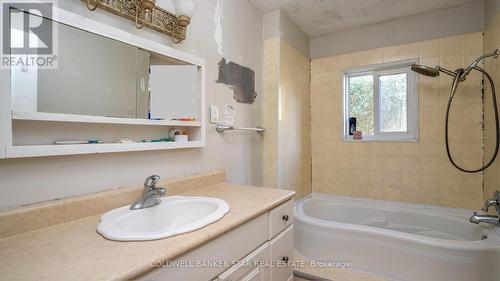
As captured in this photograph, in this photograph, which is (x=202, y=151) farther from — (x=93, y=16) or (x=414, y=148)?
(x=414, y=148)

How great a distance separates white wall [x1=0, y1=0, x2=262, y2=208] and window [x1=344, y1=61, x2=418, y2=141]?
46.0 inches

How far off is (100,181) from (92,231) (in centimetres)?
27

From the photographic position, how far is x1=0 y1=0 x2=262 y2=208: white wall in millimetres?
823

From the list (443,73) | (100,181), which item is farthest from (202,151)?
(443,73)

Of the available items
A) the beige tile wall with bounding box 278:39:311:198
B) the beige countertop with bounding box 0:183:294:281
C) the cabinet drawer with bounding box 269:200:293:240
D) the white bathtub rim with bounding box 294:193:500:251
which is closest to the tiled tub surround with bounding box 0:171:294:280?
the beige countertop with bounding box 0:183:294:281

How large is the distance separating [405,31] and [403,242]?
1.93 m

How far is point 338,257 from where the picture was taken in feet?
5.87

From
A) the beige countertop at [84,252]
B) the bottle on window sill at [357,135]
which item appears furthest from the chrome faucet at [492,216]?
the beige countertop at [84,252]

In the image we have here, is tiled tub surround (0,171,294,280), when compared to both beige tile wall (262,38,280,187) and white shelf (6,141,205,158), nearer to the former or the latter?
white shelf (6,141,205,158)

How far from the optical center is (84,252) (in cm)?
65

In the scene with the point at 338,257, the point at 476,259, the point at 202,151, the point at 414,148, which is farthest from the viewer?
the point at 414,148

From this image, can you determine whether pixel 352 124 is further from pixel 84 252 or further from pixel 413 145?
pixel 84 252

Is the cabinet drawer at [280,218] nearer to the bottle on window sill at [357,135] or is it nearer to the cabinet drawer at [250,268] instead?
the cabinet drawer at [250,268]

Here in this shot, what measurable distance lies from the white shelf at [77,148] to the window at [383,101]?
2.11m
